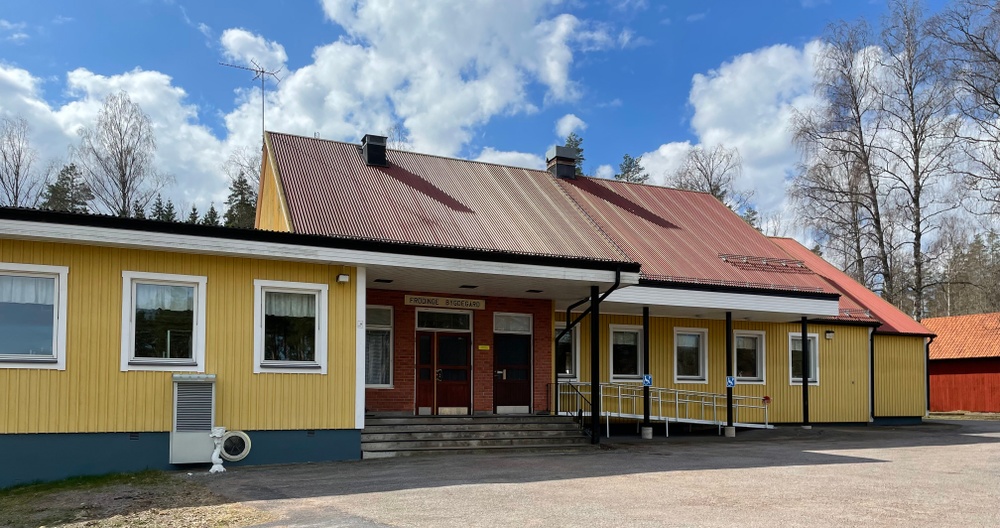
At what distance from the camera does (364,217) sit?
17.1 metres

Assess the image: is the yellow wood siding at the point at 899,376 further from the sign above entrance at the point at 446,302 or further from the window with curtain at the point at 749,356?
the sign above entrance at the point at 446,302

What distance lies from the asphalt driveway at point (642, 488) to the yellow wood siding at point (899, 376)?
363 inches

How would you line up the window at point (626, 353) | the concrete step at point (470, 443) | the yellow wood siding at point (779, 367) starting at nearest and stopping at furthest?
the concrete step at point (470, 443)
the window at point (626, 353)
the yellow wood siding at point (779, 367)

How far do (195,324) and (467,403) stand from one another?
6824 millimetres

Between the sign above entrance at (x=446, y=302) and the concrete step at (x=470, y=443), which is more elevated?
the sign above entrance at (x=446, y=302)

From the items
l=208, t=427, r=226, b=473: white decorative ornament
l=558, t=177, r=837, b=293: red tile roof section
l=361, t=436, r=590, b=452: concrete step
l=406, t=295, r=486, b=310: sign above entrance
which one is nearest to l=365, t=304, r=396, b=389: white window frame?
l=406, t=295, r=486, b=310: sign above entrance

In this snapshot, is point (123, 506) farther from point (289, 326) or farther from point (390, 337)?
point (390, 337)

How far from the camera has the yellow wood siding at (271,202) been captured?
17.6m

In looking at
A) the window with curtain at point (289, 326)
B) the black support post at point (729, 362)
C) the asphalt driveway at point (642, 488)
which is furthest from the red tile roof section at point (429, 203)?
the asphalt driveway at point (642, 488)

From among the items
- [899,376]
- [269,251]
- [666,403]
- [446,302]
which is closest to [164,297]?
[269,251]

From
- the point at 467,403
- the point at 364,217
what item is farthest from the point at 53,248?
the point at 467,403

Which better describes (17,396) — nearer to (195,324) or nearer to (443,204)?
(195,324)

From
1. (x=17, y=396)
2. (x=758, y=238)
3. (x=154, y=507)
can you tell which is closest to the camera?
(x=154, y=507)

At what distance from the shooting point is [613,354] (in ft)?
69.8
